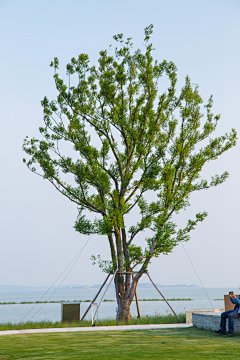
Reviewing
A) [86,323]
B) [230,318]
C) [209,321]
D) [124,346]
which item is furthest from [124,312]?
[124,346]

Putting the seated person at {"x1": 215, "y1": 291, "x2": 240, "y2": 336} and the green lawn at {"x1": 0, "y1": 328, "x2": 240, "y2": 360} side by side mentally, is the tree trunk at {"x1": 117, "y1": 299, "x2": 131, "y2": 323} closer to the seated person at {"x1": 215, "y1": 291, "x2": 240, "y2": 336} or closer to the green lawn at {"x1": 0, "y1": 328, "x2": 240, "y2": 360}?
the green lawn at {"x1": 0, "y1": 328, "x2": 240, "y2": 360}

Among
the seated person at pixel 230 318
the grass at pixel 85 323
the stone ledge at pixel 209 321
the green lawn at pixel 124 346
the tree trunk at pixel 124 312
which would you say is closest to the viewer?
the green lawn at pixel 124 346

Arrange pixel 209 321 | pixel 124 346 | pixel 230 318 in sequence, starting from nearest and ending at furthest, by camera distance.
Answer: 1. pixel 124 346
2. pixel 230 318
3. pixel 209 321

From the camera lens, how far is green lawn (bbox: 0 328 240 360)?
768 cm

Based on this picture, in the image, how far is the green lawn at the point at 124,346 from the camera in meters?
7.68

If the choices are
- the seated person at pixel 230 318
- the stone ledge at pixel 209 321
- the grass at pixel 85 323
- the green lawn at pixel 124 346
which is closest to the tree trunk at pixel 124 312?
the grass at pixel 85 323

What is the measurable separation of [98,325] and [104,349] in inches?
252

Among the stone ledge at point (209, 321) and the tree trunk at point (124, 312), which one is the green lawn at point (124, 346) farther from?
the tree trunk at point (124, 312)

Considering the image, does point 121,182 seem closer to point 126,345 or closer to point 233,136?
point 233,136

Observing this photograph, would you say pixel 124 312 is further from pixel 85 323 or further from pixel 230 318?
pixel 230 318

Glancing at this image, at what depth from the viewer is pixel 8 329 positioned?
1363 centimetres

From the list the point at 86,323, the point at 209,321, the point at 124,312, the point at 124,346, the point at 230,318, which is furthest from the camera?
the point at 124,312

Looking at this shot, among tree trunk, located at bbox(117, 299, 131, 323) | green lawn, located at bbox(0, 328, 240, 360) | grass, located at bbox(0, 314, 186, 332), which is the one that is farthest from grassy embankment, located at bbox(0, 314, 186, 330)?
green lawn, located at bbox(0, 328, 240, 360)

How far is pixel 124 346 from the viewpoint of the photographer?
901 cm
